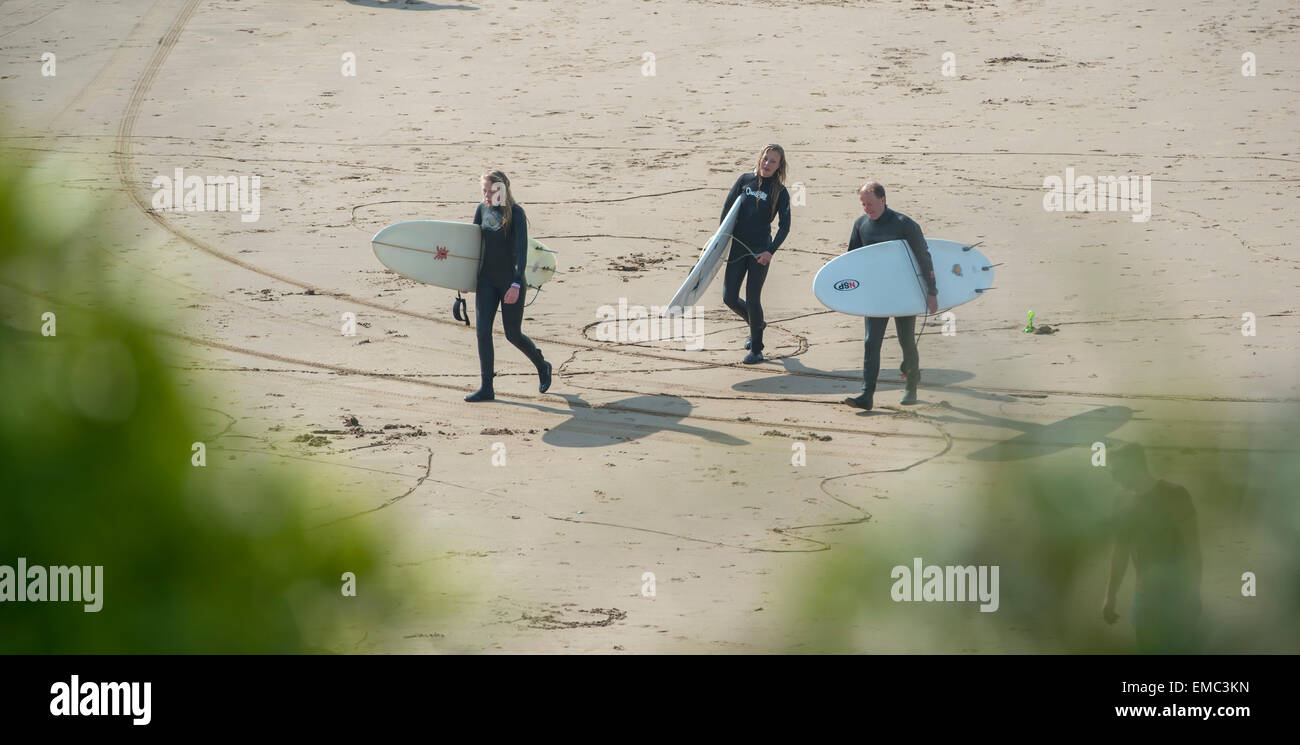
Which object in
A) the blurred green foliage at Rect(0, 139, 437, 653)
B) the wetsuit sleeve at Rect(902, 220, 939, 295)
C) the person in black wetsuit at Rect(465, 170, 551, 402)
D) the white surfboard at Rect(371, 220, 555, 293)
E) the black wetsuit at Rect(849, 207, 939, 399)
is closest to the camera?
the blurred green foliage at Rect(0, 139, 437, 653)

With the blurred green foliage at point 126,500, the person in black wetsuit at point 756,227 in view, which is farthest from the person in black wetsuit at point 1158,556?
the person in black wetsuit at point 756,227

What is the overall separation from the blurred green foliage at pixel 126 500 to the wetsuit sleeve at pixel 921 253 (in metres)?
9.09

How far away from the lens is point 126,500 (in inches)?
38.0

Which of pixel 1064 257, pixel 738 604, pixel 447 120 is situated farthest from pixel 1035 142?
pixel 1064 257

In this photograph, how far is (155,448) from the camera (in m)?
0.95

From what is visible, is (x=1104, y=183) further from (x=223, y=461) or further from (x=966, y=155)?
(x=223, y=461)

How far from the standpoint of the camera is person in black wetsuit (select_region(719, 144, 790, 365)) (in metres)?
11.0

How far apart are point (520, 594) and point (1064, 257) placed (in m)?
5.44

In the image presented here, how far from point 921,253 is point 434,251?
4011 mm

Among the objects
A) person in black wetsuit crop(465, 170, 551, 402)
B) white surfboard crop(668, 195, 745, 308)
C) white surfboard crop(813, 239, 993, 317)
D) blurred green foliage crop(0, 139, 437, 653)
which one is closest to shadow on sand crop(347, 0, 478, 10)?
white surfboard crop(668, 195, 745, 308)

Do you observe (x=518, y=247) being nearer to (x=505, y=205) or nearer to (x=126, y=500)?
(x=505, y=205)

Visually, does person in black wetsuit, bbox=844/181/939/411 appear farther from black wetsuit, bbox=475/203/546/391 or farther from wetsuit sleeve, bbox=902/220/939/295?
black wetsuit, bbox=475/203/546/391

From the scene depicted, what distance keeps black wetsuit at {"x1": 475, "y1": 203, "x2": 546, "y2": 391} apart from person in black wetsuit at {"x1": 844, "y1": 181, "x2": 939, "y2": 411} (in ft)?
8.81

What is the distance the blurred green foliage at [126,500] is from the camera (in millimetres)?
933
